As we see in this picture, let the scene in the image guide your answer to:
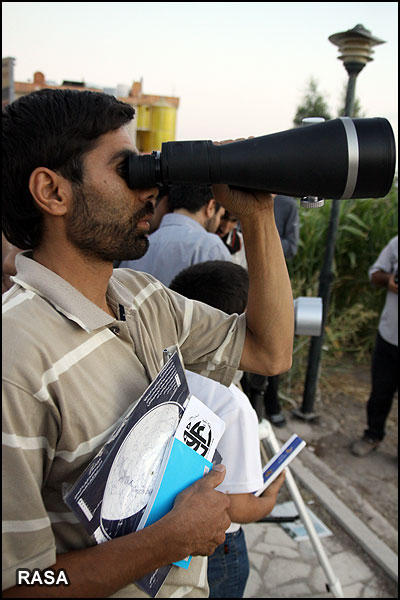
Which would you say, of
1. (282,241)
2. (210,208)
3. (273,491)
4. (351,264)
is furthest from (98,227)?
(351,264)

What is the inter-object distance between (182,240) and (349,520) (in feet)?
5.91

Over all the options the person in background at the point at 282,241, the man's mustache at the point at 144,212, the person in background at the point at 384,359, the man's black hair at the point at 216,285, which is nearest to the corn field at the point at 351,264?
the person in background at the point at 282,241

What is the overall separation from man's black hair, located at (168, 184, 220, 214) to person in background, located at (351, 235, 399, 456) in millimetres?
1533

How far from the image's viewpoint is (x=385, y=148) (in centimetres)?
98

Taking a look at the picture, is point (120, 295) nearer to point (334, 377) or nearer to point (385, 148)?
point (385, 148)

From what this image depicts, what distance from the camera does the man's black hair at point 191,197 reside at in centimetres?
269

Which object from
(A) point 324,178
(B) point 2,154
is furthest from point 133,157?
(A) point 324,178

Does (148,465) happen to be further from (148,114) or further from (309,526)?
(148,114)

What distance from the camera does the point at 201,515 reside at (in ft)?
3.16

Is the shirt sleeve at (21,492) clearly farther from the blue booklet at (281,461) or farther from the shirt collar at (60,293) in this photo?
the blue booklet at (281,461)

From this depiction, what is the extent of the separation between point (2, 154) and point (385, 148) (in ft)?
2.45

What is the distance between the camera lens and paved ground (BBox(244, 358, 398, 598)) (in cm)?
246

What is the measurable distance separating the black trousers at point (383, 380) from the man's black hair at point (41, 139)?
9.42 ft

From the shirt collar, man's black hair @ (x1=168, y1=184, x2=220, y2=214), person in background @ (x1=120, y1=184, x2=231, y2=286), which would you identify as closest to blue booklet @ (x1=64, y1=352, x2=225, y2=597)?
the shirt collar
